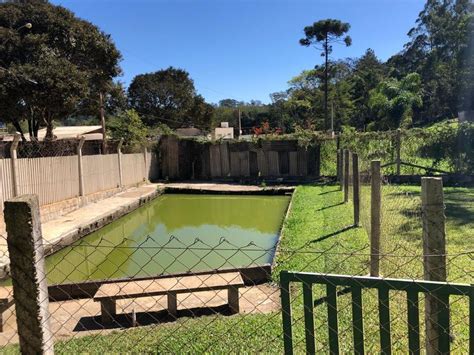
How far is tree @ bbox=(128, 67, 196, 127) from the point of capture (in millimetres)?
40719

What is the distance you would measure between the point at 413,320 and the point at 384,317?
143 millimetres

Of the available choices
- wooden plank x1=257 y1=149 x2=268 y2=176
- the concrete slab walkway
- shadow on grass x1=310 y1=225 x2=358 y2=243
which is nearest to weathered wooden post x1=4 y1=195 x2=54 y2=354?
the concrete slab walkway

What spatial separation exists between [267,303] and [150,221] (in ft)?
25.5

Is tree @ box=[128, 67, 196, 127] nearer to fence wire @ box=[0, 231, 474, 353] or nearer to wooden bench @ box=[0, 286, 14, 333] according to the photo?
fence wire @ box=[0, 231, 474, 353]

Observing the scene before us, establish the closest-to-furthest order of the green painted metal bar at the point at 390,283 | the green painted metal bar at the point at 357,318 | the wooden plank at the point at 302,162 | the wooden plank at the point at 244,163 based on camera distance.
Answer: the green painted metal bar at the point at 390,283 → the green painted metal bar at the point at 357,318 → the wooden plank at the point at 302,162 → the wooden plank at the point at 244,163

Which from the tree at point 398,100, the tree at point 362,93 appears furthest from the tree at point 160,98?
the tree at point 398,100

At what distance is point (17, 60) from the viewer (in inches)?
595

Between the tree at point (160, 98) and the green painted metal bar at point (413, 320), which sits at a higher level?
the tree at point (160, 98)

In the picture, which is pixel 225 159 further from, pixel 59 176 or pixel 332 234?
pixel 332 234

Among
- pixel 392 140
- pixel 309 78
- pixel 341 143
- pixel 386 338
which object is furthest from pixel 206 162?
pixel 309 78

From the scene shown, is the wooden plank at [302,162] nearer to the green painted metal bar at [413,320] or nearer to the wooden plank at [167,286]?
the wooden plank at [167,286]

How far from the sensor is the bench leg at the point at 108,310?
459 cm

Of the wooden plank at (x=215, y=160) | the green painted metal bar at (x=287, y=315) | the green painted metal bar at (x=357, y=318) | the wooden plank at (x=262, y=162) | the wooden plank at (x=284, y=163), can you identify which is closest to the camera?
the green painted metal bar at (x=357, y=318)

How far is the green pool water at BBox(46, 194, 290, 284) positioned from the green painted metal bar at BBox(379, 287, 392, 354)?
65.7 inches
